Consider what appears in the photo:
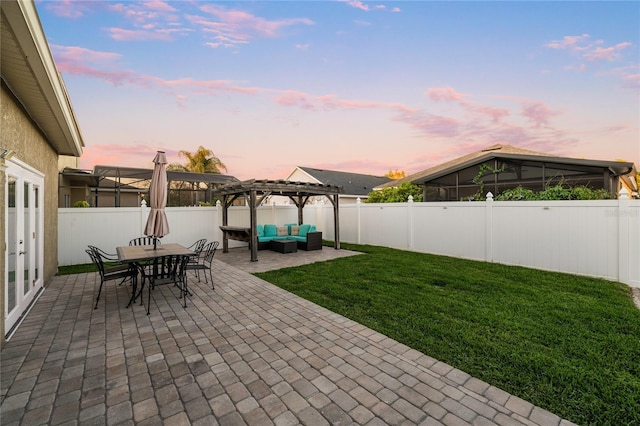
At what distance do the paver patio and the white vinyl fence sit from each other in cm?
534

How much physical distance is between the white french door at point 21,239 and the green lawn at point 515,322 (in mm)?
4053

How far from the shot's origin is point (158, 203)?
583 centimetres

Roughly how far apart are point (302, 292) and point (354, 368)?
2.75 m

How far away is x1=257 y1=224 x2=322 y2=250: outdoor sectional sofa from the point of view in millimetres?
10664

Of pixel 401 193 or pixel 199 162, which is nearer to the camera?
pixel 401 193

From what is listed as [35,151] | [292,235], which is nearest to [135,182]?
[292,235]

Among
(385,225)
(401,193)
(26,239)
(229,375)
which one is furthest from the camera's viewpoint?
(401,193)

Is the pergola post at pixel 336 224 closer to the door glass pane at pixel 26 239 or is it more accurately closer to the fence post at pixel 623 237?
the fence post at pixel 623 237

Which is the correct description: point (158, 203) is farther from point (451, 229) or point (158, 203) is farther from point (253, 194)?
point (451, 229)

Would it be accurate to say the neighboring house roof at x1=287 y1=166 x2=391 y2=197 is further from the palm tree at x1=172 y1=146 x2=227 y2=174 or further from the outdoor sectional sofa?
the outdoor sectional sofa

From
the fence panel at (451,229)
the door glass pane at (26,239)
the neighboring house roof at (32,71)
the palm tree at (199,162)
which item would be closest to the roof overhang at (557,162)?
the fence panel at (451,229)

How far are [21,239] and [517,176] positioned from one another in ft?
46.1

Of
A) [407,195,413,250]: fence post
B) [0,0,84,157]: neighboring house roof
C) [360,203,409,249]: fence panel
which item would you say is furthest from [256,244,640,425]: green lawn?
[0,0,84,157]: neighboring house roof

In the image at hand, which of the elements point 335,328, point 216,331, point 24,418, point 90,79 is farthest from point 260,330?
point 90,79
